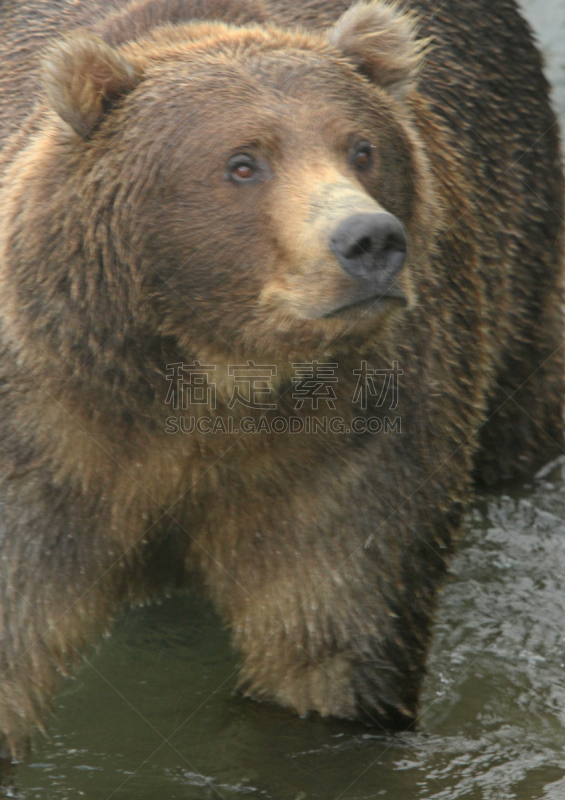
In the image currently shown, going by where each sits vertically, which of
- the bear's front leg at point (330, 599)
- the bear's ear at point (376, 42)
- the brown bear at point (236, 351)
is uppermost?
the bear's ear at point (376, 42)

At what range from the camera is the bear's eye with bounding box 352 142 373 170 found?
4438 millimetres

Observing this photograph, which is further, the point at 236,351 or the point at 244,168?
the point at 236,351

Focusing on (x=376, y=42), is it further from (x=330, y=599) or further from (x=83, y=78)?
(x=330, y=599)

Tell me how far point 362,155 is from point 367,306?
71 cm

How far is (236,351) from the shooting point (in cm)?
444

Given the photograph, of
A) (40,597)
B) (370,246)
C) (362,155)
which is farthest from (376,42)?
(40,597)

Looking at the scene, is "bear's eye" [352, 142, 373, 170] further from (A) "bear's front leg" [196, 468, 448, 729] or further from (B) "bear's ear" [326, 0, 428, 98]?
(A) "bear's front leg" [196, 468, 448, 729]

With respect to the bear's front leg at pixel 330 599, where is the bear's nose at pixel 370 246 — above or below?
above

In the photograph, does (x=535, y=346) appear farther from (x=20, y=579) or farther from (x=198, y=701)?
(x=20, y=579)

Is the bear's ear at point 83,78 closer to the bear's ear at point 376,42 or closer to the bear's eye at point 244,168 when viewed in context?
the bear's eye at point 244,168

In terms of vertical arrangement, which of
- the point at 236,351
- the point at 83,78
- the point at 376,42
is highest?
the point at 83,78

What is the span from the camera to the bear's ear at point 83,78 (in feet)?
14.1

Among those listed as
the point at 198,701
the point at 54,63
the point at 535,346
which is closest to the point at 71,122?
the point at 54,63

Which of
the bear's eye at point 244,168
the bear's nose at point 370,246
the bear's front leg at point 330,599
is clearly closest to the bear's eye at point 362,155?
the bear's eye at point 244,168
